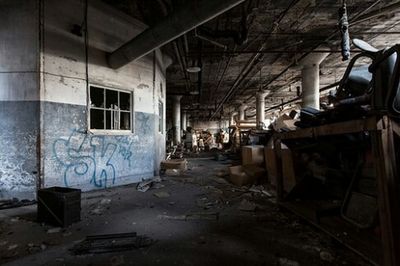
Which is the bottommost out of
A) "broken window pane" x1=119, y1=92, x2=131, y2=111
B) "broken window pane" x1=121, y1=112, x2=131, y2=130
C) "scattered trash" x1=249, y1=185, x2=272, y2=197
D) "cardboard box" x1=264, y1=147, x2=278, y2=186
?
"scattered trash" x1=249, y1=185, x2=272, y2=197

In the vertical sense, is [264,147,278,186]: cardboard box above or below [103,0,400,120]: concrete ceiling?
below

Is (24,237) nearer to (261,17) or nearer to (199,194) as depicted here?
(199,194)

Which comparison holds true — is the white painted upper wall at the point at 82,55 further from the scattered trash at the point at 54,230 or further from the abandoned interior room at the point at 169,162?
the scattered trash at the point at 54,230

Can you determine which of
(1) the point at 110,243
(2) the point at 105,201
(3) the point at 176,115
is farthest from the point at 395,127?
(3) the point at 176,115

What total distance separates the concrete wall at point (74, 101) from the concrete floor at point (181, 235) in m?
0.78

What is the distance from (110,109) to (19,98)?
1677 millimetres

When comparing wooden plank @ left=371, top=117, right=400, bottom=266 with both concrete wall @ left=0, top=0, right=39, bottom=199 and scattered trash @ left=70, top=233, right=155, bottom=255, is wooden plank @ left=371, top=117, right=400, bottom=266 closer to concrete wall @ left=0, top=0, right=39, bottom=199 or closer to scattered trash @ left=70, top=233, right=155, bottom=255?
scattered trash @ left=70, top=233, right=155, bottom=255

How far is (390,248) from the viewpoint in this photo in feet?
5.67

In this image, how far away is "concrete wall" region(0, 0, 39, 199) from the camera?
432cm

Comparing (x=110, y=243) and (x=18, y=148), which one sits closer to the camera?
(x=110, y=243)

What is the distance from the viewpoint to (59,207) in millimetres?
3137

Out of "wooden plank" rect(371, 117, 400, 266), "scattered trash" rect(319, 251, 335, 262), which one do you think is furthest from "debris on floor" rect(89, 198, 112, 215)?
"wooden plank" rect(371, 117, 400, 266)

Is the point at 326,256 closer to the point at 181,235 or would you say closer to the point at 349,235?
the point at 349,235

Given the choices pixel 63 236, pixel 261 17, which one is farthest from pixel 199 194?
pixel 261 17
